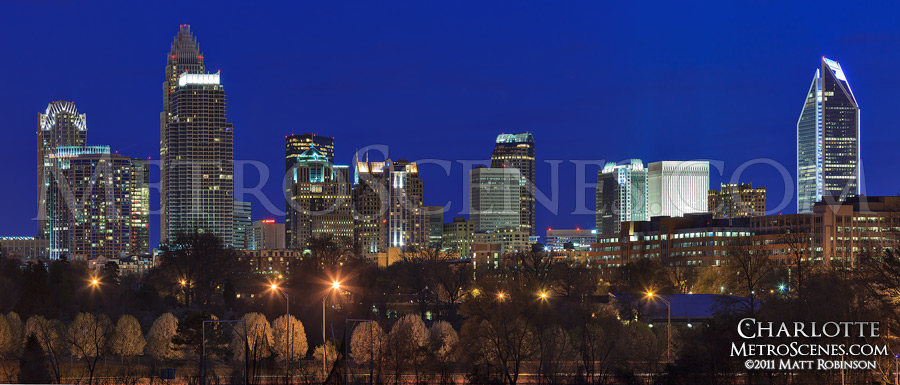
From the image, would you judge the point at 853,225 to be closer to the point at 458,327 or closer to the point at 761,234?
the point at 761,234

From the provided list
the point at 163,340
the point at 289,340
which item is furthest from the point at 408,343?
the point at 163,340

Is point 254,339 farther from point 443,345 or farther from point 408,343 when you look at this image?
point 443,345

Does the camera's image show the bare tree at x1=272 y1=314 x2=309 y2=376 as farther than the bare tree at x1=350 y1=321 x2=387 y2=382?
Yes

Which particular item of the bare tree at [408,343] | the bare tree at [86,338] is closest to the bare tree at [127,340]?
the bare tree at [86,338]

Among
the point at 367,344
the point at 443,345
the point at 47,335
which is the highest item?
the point at 47,335

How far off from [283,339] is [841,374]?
31.7 meters

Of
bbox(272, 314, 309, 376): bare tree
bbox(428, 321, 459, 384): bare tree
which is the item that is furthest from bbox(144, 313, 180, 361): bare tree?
bbox(428, 321, 459, 384): bare tree

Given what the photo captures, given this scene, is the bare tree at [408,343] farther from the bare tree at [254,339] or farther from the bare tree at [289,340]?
the bare tree at [254,339]

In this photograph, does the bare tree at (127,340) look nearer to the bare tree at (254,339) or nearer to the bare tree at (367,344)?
the bare tree at (254,339)

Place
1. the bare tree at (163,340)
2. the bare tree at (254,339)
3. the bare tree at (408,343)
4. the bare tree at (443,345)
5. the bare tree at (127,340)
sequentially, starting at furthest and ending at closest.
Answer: the bare tree at (127,340) < the bare tree at (163,340) < the bare tree at (443,345) < the bare tree at (254,339) < the bare tree at (408,343)

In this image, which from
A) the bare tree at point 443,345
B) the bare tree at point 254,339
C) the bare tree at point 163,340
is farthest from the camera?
the bare tree at point 163,340

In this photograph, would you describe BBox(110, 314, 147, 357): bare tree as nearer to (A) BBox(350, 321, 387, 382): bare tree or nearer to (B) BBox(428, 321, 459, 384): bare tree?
(A) BBox(350, 321, 387, 382): bare tree

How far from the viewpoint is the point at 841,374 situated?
46.8m

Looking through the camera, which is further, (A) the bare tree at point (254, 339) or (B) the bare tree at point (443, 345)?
(B) the bare tree at point (443, 345)
